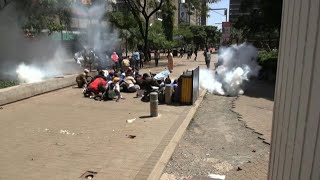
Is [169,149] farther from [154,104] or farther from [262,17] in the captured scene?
[262,17]

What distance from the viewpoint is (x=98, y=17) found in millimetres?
39594

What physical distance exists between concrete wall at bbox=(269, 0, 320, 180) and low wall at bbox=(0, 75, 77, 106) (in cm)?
1063

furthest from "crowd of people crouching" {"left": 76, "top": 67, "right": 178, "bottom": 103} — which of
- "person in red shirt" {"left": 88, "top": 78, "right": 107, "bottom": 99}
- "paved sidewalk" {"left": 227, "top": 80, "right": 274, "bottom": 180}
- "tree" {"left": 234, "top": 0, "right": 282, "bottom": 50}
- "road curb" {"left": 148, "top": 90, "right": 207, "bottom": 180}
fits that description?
"tree" {"left": 234, "top": 0, "right": 282, "bottom": 50}

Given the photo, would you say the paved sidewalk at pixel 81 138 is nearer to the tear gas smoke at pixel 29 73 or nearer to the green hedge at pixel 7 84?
the green hedge at pixel 7 84

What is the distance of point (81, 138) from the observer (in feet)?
25.8

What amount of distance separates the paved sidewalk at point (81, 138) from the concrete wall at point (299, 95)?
3660 millimetres

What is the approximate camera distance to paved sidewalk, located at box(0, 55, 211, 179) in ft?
20.0

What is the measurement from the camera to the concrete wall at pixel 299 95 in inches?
67.9

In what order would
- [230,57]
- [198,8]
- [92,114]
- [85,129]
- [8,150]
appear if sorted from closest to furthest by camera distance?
[8,150] → [85,129] → [92,114] → [230,57] → [198,8]

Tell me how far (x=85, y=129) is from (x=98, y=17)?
3261 cm

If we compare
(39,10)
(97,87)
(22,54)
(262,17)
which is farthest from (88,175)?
(262,17)

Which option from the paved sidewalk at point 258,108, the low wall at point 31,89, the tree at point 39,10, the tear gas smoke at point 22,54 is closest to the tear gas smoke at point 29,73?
the tear gas smoke at point 22,54

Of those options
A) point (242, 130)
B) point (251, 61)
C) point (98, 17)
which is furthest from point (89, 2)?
point (242, 130)

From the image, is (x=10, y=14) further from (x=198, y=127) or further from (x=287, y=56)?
(x=287, y=56)
